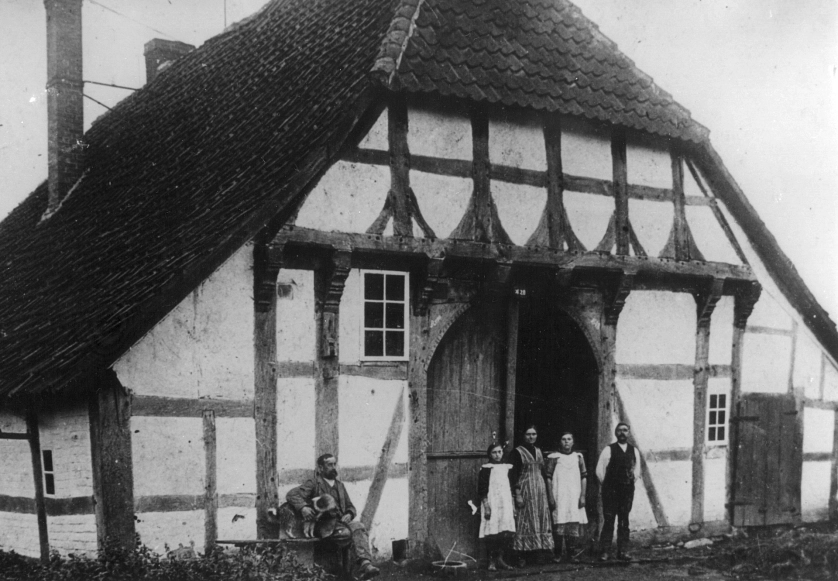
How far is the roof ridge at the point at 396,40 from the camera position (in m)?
9.72

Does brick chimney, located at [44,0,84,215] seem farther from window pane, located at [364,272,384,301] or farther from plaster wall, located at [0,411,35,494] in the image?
window pane, located at [364,272,384,301]

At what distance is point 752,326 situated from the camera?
13016 millimetres

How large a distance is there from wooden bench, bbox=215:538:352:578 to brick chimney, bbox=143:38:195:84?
11711mm

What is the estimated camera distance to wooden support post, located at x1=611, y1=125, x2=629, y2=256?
1169 cm

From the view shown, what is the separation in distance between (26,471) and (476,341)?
5.24 m

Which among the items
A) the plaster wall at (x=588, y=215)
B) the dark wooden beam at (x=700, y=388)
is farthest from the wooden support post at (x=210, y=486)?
the dark wooden beam at (x=700, y=388)

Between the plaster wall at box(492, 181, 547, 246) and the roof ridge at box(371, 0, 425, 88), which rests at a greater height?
the roof ridge at box(371, 0, 425, 88)

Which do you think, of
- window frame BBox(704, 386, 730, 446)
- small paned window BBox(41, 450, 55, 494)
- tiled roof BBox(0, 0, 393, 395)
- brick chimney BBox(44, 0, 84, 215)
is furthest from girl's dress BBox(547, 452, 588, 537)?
brick chimney BBox(44, 0, 84, 215)

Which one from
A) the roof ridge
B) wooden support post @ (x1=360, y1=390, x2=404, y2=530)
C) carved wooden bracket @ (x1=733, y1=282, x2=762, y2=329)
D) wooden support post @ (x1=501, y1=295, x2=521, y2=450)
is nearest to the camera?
the roof ridge

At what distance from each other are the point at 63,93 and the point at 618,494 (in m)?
9.98

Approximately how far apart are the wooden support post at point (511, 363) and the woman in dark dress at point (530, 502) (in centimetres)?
36

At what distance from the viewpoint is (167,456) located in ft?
29.2

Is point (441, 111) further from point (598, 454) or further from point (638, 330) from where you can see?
point (598, 454)

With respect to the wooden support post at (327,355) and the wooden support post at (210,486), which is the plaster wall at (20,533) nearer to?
the wooden support post at (210,486)
